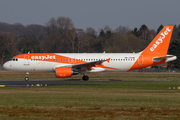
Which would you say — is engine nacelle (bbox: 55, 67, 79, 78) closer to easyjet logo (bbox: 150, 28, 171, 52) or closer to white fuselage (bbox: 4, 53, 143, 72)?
white fuselage (bbox: 4, 53, 143, 72)

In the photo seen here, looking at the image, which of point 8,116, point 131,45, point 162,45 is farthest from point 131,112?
point 131,45

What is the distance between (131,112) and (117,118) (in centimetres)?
157

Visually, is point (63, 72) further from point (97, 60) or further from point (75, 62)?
point (97, 60)

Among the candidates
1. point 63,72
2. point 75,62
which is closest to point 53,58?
point 75,62

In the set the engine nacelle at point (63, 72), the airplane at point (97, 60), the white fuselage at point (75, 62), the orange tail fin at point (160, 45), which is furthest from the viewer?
the orange tail fin at point (160, 45)

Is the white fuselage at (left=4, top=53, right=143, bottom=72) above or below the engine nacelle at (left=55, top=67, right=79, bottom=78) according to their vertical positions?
above

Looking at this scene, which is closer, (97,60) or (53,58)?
(97,60)

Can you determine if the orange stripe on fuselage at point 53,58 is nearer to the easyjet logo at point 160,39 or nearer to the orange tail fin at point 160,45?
the orange tail fin at point 160,45

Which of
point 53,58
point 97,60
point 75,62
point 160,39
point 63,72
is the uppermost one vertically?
point 160,39

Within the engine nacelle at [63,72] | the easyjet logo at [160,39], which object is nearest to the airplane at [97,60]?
the easyjet logo at [160,39]

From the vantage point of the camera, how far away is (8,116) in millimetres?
11789

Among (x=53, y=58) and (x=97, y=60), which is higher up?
(x=53, y=58)

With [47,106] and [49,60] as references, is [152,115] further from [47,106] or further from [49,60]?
[49,60]

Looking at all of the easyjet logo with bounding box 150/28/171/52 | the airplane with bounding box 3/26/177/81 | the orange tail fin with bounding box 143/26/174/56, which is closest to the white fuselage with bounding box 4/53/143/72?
the airplane with bounding box 3/26/177/81
